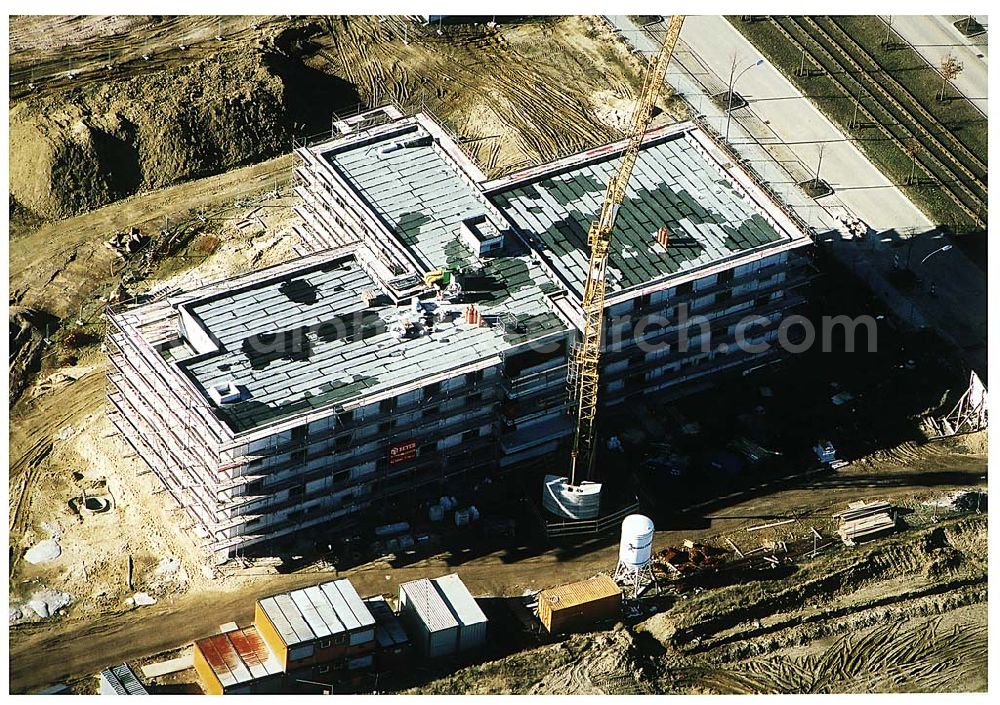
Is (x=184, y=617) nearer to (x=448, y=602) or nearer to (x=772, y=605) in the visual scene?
(x=448, y=602)

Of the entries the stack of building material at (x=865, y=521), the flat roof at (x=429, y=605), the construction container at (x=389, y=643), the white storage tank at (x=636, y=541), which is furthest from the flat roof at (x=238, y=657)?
the stack of building material at (x=865, y=521)

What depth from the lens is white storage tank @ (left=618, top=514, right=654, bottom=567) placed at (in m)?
172

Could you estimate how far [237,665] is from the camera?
163 meters

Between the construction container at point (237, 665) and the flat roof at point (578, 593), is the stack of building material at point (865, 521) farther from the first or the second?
the construction container at point (237, 665)

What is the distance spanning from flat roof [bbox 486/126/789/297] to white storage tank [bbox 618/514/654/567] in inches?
816

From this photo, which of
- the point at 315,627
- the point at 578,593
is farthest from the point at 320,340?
the point at 578,593

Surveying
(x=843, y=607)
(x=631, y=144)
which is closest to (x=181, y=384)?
(x=631, y=144)

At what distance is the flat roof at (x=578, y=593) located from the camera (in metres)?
170

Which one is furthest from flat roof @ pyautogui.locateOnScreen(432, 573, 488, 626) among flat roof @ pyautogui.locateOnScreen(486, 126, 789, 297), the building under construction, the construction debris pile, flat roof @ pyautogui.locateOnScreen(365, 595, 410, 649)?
flat roof @ pyautogui.locateOnScreen(486, 126, 789, 297)

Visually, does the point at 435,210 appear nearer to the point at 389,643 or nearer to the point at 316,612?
the point at 316,612

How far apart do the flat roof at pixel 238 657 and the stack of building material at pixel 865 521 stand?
48.5 m

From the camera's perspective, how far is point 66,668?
6555 inches

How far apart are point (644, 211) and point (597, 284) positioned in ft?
49.2

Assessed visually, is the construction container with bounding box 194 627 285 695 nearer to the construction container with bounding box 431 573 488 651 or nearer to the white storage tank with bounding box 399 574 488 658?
the white storage tank with bounding box 399 574 488 658
